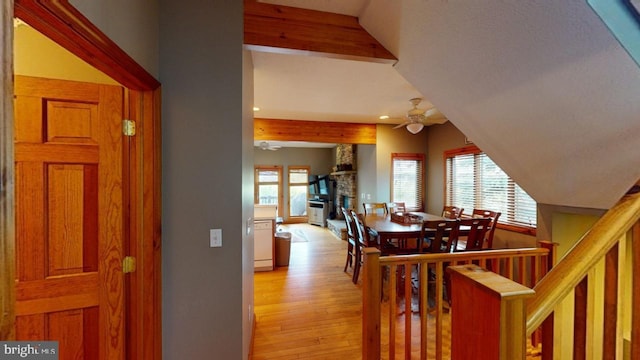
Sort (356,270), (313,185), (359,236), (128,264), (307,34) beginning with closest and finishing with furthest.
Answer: (128,264)
(307,34)
(359,236)
(356,270)
(313,185)

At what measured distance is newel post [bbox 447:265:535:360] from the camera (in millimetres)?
634

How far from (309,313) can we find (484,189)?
3.39m

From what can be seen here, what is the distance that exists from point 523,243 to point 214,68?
434 cm

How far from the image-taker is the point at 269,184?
865cm

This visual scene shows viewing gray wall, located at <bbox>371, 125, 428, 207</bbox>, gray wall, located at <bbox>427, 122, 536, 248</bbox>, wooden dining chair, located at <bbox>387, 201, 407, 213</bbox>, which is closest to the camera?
gray wall, located at <bbox>427, 122, 536, 248</bbox>

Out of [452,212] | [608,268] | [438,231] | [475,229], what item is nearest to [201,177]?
[608,268]

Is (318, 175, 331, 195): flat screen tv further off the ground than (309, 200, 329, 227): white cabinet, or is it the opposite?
(318, 175, 331, 195): flat screen tv

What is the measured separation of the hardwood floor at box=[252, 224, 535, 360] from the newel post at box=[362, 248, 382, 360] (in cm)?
72

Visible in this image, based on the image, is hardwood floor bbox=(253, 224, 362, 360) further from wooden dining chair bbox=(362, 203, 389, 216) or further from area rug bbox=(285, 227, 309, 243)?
area rug bbox=(285, 227, 309, 243)

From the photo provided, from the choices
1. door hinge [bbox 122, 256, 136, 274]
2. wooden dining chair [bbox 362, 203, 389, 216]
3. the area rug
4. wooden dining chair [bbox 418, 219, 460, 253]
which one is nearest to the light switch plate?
door hinge [bbox 122, 256, 136, 274]

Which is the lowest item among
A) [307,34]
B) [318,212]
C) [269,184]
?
[318,212]

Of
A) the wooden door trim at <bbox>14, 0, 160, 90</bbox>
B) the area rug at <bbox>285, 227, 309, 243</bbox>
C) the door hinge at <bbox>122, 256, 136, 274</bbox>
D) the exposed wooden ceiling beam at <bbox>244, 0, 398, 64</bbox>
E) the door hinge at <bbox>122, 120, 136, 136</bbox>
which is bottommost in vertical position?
the area rug at <bbox>285, 227, 309, 243</bbox>

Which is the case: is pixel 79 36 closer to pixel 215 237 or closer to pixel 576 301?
pixel 215 237

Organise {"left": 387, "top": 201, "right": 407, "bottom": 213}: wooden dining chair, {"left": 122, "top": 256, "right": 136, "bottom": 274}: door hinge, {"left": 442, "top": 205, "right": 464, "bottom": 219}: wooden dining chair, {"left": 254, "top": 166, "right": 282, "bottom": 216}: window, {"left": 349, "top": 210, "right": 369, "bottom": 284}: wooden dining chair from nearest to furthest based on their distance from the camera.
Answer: {"left": 122, "top": 256, "right": 136, "bottom": 274}: door hinge < {"left": 349, "top": 210, "right": 369, "bottom": 284}: wooden dining chair < {"left": 442, "top": 205, "right": 464, "bottom": 219}: wooden dining chair < {"left": 387, "top": 201, "right": 407, "bottom": 213}: wooden dining chair < {"left": 254, "top": 166, "right": 282, "bottom": 216}: window
